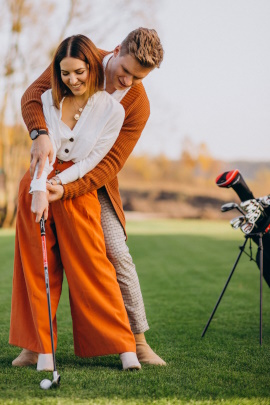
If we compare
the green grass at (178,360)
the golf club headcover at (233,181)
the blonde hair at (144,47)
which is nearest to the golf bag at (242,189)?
the golf club headcover at (233,181)

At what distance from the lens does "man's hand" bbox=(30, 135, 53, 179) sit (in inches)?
112

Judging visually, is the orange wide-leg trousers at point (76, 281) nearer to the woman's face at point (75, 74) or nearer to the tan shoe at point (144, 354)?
the tan shoe at point (144, 354)

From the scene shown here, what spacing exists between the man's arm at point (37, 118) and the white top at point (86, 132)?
0.17 feet

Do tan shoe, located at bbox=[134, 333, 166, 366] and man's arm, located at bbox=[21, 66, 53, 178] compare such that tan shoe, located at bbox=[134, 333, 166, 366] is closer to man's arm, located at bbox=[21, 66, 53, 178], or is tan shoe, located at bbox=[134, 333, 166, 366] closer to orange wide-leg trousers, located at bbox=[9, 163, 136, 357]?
orange wide-leg trousers, located at bbox=[9, 163, 136, 357]

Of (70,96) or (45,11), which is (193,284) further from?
(45,11)

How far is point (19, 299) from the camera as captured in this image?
3.07 meters

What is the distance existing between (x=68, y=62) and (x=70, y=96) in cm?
20

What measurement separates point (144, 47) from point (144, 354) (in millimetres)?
1454

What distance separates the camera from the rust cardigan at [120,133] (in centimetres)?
296

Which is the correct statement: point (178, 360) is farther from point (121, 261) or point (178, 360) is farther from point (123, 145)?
point (123, 145)

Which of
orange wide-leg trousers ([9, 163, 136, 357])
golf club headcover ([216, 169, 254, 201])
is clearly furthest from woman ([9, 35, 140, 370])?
golf club headcover ([216, 169, 254, 201])

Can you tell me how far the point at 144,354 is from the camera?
314 cm

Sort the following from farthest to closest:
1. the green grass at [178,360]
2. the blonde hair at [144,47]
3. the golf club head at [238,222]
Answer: the golf club head at [238,222] < the blonde hair at [144,47] < the green grass at [178,360]

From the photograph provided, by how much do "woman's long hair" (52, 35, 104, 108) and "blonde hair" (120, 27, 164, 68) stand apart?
0.43 ft
